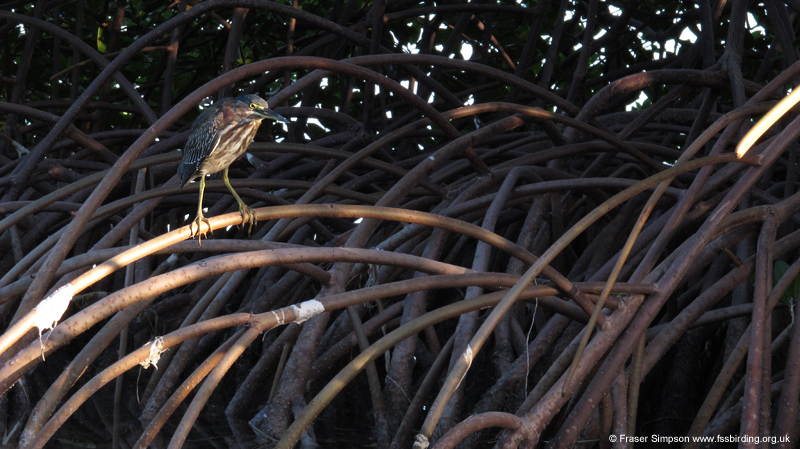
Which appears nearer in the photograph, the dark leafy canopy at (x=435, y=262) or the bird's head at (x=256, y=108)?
the dark leafy canopy at (x=435, y=262)

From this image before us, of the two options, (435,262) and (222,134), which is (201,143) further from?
(435,262)

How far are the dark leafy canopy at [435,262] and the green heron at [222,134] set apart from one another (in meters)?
0.11

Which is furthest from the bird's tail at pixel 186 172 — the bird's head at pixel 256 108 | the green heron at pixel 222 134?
the bird's head at pixel 256 108

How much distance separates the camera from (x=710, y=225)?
2.27 meters

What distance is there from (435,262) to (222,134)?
96 cm

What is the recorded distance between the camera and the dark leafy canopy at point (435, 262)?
6.64ft

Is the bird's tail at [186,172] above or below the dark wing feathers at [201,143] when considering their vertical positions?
below

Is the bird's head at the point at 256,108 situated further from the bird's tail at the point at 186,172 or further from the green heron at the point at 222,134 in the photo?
the bird's tail at the point at 186,172

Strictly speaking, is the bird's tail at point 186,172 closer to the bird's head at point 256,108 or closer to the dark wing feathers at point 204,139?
the dark wing feathers at point 204,139

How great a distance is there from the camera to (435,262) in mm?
2238

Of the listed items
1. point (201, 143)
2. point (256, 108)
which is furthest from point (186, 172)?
point (256, 108)

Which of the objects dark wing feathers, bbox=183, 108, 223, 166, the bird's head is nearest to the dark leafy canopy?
the bird's head

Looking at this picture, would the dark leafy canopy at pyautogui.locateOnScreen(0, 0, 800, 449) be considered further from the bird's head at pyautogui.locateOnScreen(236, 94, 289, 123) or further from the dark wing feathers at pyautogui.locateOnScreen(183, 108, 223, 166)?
the dark wing feathers at pyautogui.locateOnScreen(183, 108, 223, 166)

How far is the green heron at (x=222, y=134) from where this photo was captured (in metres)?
2.67
